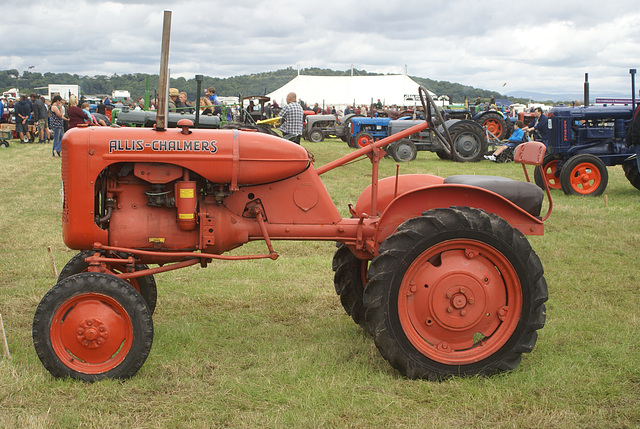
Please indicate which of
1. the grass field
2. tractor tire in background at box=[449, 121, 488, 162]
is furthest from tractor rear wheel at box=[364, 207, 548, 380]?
tractor tire in background at box=[449, 121, 488, 162]

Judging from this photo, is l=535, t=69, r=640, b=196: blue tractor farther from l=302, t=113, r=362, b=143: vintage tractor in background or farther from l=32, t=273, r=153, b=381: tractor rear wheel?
l=302, t=113, r=362, b=143: vintage tractor in background

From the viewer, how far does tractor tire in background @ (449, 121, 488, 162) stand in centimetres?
1800

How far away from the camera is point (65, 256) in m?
7.03

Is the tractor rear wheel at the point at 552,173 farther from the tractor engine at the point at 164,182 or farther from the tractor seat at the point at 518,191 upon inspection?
the tractor engine at the point at 164,182

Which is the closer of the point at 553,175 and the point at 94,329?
the point at 94,329

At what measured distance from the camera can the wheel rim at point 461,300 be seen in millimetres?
3863

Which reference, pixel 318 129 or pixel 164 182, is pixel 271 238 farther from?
pixel 318 129

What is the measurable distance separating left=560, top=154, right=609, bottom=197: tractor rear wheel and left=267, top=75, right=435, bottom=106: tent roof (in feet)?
134

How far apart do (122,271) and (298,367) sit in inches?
61.5

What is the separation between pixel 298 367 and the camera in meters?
3.97

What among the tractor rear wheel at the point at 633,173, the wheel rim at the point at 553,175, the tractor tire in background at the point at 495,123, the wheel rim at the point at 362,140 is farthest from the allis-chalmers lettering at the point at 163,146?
the tractor tire in background at the point at 495,123

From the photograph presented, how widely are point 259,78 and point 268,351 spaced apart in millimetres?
105664

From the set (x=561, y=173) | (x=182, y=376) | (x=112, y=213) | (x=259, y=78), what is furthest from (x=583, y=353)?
(x=259, y=78)

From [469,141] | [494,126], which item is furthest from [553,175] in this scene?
[494,126]
